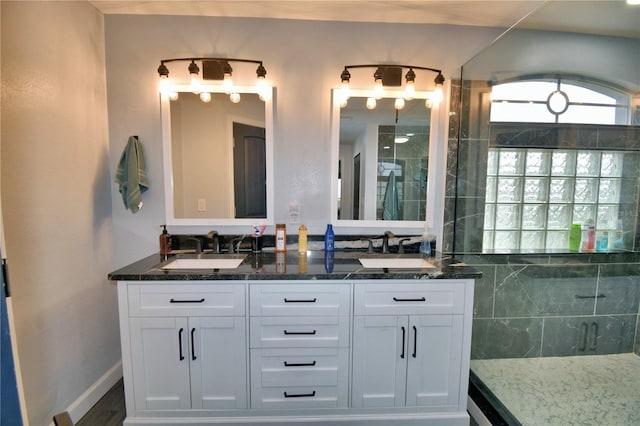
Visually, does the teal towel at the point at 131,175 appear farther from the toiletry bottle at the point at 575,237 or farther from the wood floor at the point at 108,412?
the toiletry bottle at the point at 575,237

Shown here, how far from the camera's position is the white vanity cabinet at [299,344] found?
1.44m

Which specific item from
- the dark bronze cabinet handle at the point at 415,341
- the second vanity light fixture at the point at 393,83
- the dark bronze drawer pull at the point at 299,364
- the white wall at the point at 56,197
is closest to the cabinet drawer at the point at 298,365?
the dark bronze drawer pull at the point at 299,364

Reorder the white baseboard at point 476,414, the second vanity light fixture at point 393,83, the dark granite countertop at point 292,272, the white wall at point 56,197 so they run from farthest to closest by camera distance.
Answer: the second vanity light fixture at point 393,83 → the white baseboard at point 476,414 → the dark granite countertop at point 292,272 → the white wall at point 56,197

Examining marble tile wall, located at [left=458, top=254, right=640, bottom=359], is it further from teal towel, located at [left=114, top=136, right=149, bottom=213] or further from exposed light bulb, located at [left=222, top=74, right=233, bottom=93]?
teal towel, located at [left=114, top=136, right=149, bottom=213]

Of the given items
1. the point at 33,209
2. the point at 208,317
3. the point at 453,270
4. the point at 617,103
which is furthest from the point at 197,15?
the point at 617,103

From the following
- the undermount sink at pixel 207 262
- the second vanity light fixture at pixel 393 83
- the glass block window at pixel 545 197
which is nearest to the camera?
the undermount sink at pixel 207 262

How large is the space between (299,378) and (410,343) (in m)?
0.64

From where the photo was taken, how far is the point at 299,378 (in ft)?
4.83

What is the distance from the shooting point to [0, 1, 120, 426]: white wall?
1.25 m

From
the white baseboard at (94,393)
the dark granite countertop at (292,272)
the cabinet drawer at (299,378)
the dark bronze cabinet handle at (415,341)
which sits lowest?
the white baseboard at (94,393)

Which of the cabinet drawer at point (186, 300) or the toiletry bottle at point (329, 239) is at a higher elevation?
the toiletry bottle at point (329, 239)

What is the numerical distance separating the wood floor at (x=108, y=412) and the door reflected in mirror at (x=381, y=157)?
1.85 metres

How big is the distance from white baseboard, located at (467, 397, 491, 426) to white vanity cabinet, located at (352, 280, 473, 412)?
0.22 meters

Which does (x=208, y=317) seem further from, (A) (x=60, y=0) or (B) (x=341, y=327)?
(A) (x=60, y=0)
